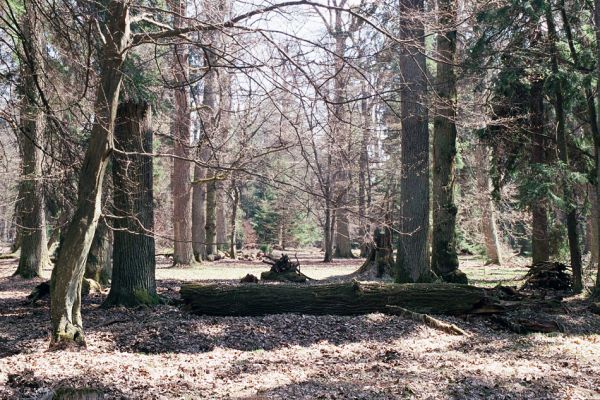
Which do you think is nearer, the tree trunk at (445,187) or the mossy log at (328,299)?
the mossy log at (328,299)

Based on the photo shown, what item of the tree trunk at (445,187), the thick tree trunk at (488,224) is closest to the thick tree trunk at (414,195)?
the tree trunk at (445,187)

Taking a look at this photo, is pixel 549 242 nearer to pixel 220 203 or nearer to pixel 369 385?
pixel 369 385

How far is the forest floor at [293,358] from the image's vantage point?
17.3 ft

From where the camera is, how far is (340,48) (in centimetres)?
738

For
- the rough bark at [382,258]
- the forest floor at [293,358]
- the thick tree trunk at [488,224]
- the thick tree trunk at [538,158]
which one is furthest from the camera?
the thick tree trunk at [488,224]

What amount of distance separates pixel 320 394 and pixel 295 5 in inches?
159

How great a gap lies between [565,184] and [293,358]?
28.1 feet

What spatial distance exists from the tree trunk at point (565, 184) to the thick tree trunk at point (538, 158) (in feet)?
4.73

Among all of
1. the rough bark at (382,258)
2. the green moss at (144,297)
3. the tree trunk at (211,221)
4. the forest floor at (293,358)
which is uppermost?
the tree trunk at (211,221)

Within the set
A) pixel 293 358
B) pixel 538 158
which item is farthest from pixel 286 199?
pixel 538 158

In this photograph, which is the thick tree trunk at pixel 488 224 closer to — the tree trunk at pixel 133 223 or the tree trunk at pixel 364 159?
the tree trunk at pixel 364 159

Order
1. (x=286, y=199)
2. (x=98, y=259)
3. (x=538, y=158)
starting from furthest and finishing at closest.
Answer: (x=538, y=158) → (x=98, y=259) → (x=286, y=199)

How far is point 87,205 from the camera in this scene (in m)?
6.28

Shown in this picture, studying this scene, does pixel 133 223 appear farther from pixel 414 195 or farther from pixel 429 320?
pixel 414 195
